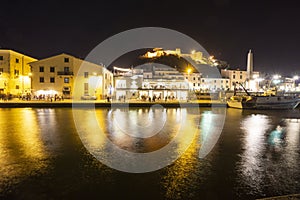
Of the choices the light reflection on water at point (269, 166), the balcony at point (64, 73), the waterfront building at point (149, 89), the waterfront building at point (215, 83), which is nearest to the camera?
the light reflection on water at point (269, 166)

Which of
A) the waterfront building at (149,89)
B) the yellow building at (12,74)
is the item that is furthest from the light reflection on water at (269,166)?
the yellow building at (12,74)

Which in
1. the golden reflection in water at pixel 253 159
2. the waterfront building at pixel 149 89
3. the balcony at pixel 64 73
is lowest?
the golden reflection in water at pixel 253 159

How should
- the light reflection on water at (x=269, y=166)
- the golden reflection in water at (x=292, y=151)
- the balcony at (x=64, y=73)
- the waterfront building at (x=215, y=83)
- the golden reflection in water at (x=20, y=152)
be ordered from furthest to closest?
the waterfront building at (x=215, y=83), the balcony at (x=64, y=73), the golden reflection in water at (x=292, y=151), the golden reflection in water at (x=20, y=152), the light reflection on water at (x=269, y=166)

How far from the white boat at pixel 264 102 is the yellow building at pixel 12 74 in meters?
34.0

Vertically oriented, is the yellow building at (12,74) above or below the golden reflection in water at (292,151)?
above

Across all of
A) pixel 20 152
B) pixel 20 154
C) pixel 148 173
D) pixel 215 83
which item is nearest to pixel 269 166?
pixel 148 173

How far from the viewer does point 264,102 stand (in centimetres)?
3469

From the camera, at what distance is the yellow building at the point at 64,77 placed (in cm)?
3659

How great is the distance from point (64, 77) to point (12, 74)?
35.8ft

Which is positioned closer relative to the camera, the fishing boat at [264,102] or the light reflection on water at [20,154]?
the light reflection on water at [20,154]

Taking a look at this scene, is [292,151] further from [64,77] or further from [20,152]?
[64,77]

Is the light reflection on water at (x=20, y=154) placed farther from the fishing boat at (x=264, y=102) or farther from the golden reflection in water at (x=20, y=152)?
the fishing boat at (x=264, y=102)

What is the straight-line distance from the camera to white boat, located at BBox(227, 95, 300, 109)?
110 feet

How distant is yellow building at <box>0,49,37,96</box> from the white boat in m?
34.0
